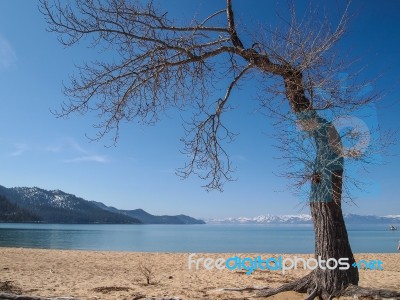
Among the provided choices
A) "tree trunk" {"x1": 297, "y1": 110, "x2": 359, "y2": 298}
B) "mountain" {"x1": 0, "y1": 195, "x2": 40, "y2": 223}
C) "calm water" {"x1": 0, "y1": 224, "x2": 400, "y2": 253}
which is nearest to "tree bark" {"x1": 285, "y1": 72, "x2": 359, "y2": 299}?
"tree trunk" {"x1": 297, "y1": 110, "x2": 359, "y2": 298}

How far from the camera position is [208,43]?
6680mm

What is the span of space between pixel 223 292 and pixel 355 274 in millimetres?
2912

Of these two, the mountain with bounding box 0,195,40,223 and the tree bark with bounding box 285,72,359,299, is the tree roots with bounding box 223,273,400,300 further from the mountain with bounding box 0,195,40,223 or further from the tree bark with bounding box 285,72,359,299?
the mountain with bounding box 0,195,40,223

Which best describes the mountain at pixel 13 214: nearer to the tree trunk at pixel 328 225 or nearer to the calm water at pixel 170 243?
the calm water at pixel 170 243

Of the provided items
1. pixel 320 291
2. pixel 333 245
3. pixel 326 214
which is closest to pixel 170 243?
pixel 320 291

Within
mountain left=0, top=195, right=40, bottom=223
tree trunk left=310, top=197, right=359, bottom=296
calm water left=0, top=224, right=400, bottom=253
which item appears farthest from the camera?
mountain left=0, top=195, right=40, bottom=223

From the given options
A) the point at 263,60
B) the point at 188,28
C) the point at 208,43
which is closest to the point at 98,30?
the point at 188,28

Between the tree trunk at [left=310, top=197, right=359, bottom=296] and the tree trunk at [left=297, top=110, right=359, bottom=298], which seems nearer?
the tree trunk at [left=297, top=110, right=359, bottom=298]

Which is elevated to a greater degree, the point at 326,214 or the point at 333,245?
the point at 326,214

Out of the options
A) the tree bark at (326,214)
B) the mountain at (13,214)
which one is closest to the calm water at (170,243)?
the tree bark at (326,214)

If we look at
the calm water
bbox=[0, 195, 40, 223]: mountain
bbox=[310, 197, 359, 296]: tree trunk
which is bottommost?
the calm water

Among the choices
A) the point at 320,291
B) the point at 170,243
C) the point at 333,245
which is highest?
the point at 333,245

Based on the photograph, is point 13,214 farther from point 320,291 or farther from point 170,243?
point 320,291

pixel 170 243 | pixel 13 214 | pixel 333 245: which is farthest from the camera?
pixel 13 214
